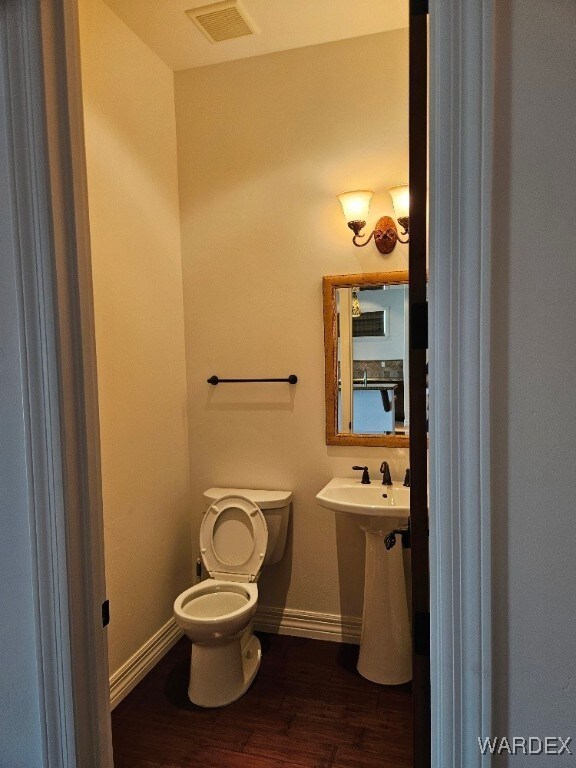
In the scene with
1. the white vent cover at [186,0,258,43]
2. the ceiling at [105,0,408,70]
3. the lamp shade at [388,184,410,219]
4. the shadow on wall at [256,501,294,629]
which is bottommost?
the shadow on wall at [256,501,294,629]

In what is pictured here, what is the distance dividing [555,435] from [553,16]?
659mm

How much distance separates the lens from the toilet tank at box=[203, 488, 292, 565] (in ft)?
8.54

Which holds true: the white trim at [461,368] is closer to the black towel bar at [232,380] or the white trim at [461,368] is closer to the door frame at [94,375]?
the door frame at [94,375]

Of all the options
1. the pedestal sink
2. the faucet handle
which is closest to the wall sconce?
the faucet handle

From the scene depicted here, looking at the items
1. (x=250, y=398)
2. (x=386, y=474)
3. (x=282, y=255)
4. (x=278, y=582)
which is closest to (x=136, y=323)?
(x=250, y=398)

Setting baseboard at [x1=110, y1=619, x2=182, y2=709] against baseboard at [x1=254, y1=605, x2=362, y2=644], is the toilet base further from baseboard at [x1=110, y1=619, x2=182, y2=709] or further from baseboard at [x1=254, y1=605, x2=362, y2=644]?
baseboard at [x1=254, y1=605, x2=362, y2=644]

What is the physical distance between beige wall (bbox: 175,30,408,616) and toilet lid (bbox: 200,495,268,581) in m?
0.23

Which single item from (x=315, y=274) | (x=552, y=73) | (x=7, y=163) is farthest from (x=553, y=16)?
(x=315, y=274)

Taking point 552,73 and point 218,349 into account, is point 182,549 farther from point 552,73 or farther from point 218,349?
point 552,73

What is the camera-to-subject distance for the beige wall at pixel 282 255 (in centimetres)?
252

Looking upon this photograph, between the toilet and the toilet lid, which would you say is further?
the toilet lid

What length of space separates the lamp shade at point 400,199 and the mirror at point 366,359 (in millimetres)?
283

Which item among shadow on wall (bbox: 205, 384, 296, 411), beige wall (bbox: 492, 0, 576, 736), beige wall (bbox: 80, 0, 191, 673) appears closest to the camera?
beige wall (bbox: 492, 0, 576, 736)

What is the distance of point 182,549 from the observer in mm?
2818
